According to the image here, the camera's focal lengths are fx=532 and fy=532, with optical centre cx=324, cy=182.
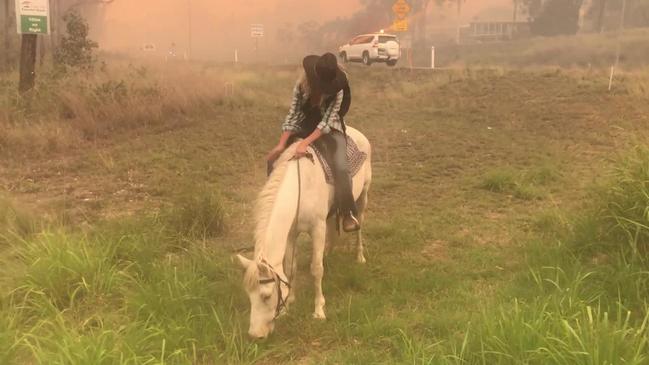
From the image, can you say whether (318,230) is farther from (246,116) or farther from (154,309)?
(246,116)

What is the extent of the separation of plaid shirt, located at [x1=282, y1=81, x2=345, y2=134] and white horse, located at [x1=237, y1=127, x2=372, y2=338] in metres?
0.39

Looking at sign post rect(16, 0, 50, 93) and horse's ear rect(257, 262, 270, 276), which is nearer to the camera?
horse's ear rect(257, 262, 270, 276)

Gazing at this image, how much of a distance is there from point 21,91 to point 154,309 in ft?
35.2

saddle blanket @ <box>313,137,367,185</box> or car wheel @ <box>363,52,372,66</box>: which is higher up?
car wheel @ <box>363,52,372,66</box>

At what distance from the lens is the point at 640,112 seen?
12.9 meters

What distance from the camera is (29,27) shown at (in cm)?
1202

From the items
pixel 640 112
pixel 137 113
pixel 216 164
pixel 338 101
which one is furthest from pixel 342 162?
pixel 640 112

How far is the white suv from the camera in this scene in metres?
28.5

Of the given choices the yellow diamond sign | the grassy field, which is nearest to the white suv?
the yellow diamond sign

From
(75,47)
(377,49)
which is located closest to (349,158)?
(75,47)

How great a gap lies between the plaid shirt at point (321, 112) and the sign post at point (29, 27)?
9.37 m

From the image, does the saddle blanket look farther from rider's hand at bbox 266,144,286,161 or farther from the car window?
the car window

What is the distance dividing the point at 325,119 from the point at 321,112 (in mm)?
341

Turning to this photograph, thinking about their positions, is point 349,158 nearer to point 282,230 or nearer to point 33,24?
point 282,230
